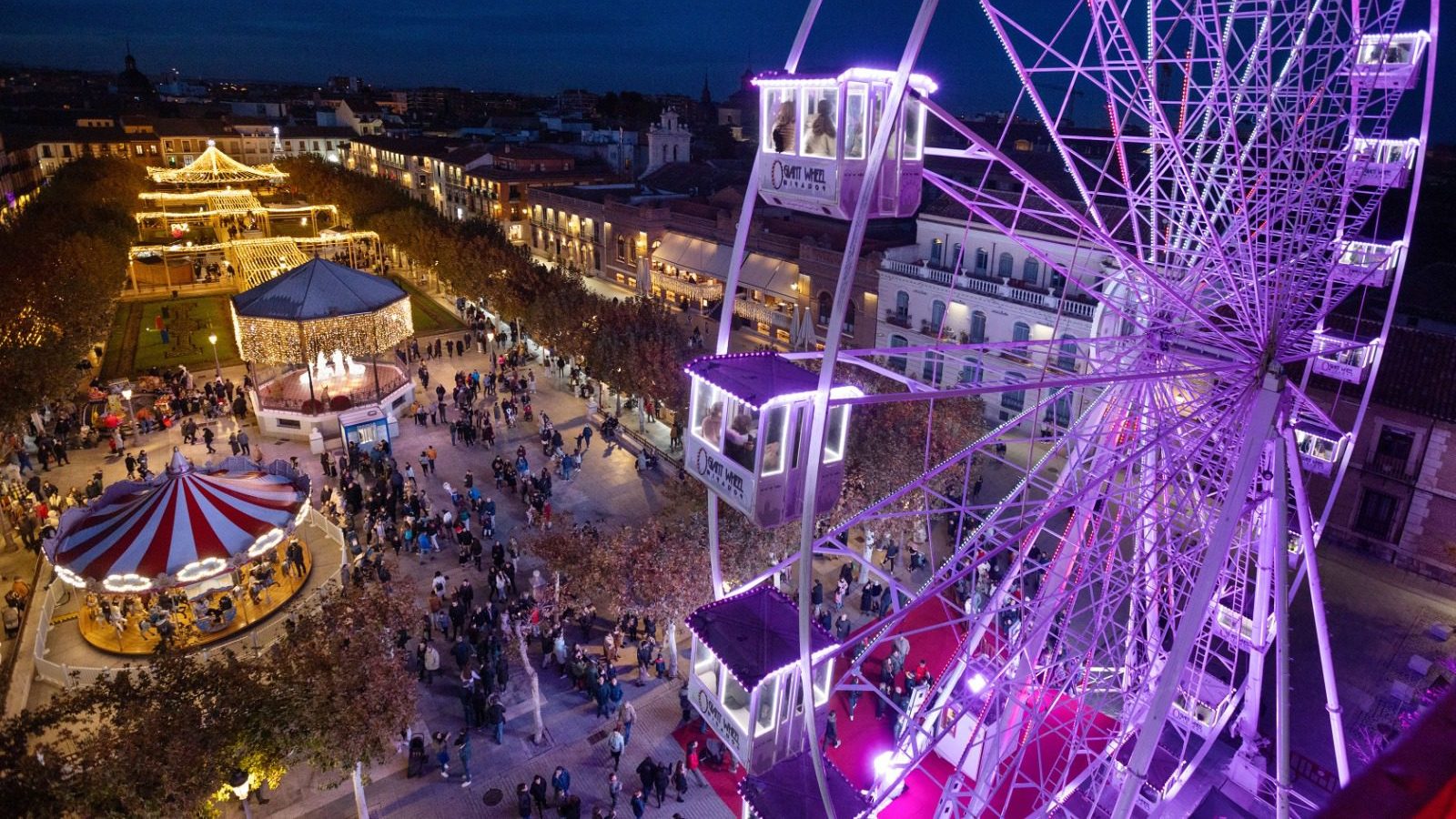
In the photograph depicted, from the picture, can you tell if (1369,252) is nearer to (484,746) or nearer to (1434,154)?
(484,746)

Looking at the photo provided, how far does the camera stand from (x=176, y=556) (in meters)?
19.7

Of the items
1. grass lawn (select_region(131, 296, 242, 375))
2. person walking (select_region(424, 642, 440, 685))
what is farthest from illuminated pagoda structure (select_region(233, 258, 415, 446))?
person walking (select_region(424, 642, 440, 685))

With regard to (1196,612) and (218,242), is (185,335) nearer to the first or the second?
(218,242)

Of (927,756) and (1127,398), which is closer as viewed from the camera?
(1127,398)

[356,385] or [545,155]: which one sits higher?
[545,155]

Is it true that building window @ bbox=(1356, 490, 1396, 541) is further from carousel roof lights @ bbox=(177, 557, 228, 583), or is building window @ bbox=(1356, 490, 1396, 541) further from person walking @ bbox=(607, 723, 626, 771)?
carousel roof lights @ bbox=(177, 557, 228, 583)

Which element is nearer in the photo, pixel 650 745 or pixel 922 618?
pixel 650 745

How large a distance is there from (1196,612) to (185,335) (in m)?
Result: 50.0

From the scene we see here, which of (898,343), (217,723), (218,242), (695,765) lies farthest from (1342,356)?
(218,242)

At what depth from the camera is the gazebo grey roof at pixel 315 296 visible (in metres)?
31.2

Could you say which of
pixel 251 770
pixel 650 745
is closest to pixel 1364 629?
pixel 650 745

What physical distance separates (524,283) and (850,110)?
3357cm

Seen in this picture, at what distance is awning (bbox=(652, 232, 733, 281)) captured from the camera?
4684 centimetres

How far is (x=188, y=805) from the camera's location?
40.1 feet
